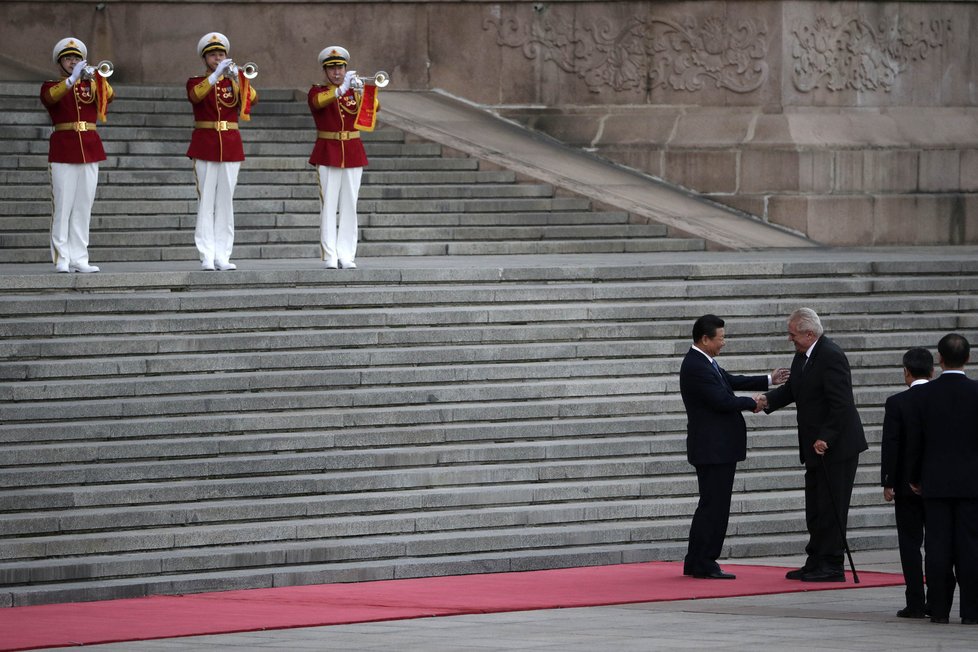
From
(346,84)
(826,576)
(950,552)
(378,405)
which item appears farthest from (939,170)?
(950,552)

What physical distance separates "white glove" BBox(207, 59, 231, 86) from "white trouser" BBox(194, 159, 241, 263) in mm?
674

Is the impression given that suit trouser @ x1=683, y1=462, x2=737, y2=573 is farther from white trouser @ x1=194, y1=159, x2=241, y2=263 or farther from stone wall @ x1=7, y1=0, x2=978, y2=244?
stone wall @ x1=7, y1=0, x2=978, y2=244

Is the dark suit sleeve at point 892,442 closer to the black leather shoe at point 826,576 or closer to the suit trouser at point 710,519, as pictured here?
the black leather shoe at point 826,576

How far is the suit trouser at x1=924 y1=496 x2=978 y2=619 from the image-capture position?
909cm

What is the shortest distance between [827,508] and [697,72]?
11013mm

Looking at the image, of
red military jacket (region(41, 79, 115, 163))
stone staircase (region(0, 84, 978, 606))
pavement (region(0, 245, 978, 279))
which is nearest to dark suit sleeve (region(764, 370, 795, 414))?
stone staircase (region(0, 84, 978, 606))

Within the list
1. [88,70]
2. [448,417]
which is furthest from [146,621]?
[88,70]

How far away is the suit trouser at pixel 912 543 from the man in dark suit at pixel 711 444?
1.38m

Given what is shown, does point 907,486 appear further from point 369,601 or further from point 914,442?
point 369,601

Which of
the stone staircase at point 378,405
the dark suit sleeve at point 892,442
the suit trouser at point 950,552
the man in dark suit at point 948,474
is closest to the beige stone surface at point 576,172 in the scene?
the stone staircase at point 378,405

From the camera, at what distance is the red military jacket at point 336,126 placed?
591 inches

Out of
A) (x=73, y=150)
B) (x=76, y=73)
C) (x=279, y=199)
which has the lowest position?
(x=279, y=199)

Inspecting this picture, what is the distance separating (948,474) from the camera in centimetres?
923

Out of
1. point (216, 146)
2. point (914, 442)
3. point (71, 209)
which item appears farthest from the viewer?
point (216, 146)
